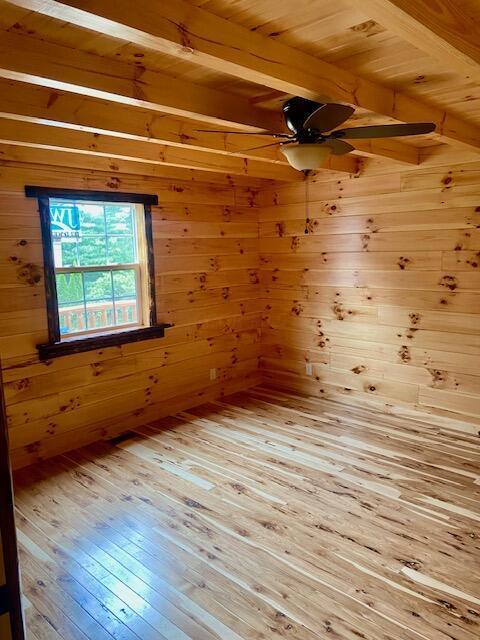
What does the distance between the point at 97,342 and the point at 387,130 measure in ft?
9.10

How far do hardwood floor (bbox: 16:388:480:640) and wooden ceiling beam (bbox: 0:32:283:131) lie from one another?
92.1 inches

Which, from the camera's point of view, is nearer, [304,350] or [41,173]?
[41,173]

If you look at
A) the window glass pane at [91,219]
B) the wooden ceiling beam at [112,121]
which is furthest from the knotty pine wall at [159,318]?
the wooden ceiling beam at [112,121]

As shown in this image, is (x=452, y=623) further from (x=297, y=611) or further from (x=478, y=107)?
(x=478, y=107)

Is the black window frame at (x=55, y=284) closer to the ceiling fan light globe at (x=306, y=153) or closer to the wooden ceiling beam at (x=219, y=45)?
the ceiling fan light globe at (x=306, y=153)

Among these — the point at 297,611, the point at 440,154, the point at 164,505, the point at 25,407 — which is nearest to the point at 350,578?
the point at 297,611

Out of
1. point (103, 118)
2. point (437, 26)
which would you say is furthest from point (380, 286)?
point (437, 26)

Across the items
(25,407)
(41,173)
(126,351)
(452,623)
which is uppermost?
(41,173)

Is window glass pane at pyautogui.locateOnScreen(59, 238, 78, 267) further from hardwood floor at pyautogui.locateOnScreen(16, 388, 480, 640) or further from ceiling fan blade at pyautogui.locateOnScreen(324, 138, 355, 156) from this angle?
ceiling fan blade at pyautogui.locateOnScreen(324, 138, 355, 156)

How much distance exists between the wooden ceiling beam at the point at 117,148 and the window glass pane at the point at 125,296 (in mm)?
1078

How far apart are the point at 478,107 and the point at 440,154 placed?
124 centimetres

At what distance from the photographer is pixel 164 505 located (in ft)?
9.93

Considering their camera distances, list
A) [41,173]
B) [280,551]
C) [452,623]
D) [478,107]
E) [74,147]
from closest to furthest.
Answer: [452,623] < [280,551] < [478,107] < [74,147] < [41,173]

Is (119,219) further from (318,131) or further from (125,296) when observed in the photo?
(318,131)
